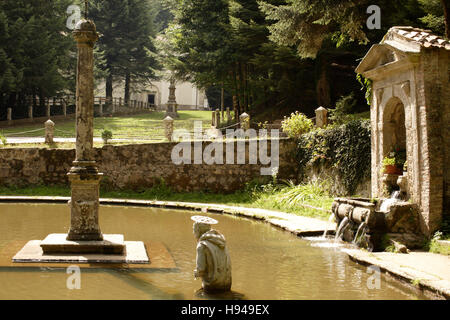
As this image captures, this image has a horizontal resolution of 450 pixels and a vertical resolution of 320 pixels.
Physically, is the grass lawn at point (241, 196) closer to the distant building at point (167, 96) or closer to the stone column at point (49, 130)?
the stone column at point (49, 130)

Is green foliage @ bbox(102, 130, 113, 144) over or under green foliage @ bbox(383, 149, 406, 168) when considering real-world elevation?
over

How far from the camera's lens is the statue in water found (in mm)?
6844

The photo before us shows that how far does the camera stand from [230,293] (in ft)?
22.9

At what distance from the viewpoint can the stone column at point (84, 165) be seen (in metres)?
9.55

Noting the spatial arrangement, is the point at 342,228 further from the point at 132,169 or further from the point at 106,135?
the point at 106,135

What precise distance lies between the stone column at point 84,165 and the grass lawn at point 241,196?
726cm

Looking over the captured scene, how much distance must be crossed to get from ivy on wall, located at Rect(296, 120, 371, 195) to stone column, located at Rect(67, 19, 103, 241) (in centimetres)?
834

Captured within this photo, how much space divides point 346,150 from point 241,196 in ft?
15.8

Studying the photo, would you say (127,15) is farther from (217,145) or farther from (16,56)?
(217,145)

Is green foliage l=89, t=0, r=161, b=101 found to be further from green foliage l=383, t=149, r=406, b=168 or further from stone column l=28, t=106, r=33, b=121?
green foliage l=383, t=149, r=406, b=168

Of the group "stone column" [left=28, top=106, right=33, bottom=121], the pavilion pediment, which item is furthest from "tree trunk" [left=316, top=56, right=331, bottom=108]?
"stone column" [left=28, top=106, right=33, bottom=121]

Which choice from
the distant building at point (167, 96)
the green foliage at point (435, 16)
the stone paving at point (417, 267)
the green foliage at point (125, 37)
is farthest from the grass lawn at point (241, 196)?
the distant building at point (167, 96)
